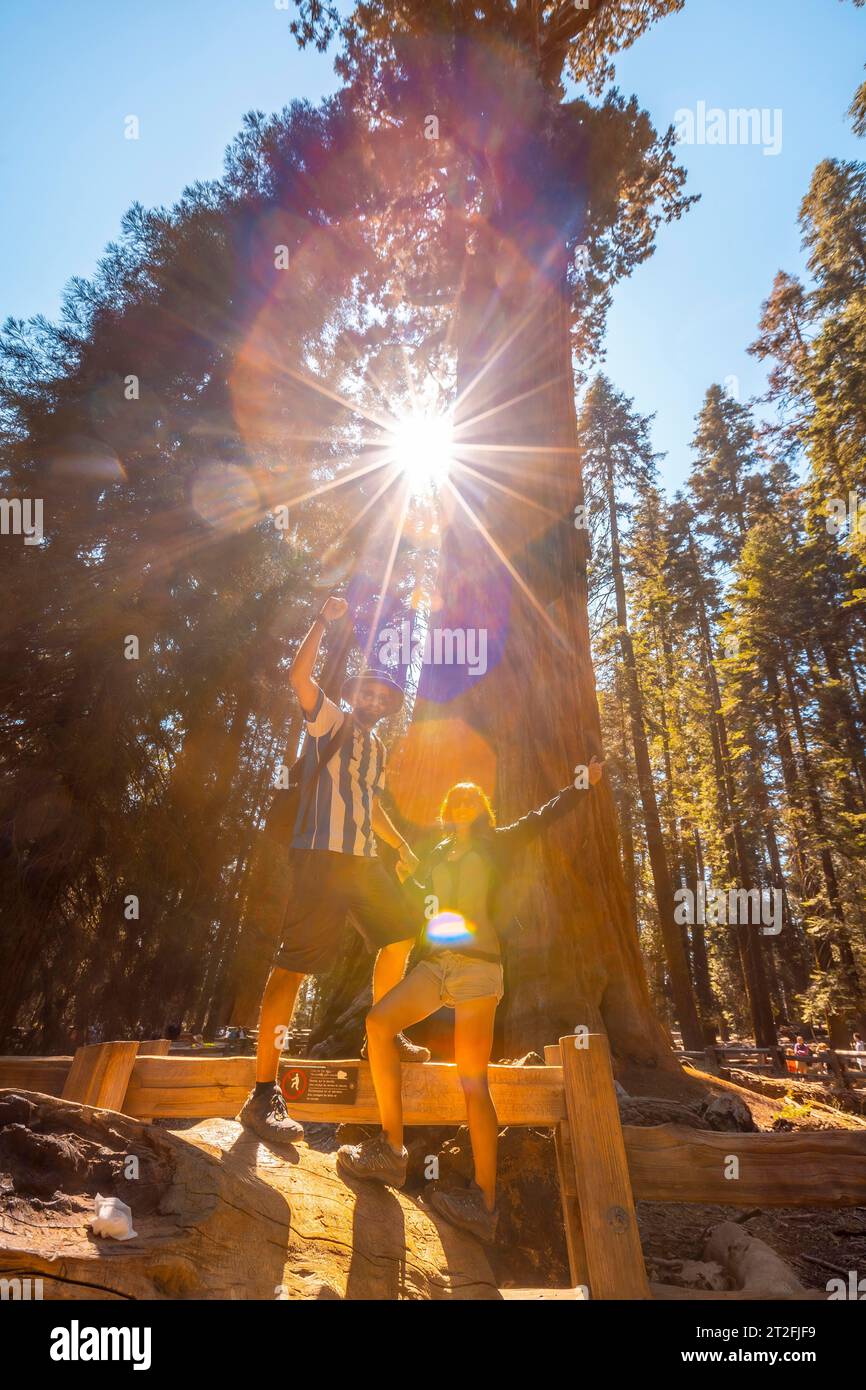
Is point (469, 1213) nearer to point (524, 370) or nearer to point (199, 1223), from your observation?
point (199, 1223)

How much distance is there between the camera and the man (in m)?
2.74

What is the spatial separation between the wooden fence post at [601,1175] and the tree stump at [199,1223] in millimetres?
400

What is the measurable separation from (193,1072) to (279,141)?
1363 centimetres

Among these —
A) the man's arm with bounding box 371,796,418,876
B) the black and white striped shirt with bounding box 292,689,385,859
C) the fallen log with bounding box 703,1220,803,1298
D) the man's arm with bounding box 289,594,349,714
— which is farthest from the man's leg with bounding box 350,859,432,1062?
the fallen log with bounding box 703,1220,803,1298

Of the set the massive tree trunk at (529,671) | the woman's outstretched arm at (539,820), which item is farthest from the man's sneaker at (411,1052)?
the massive tree trunk at (529,671)

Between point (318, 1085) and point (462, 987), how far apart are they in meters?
0.71

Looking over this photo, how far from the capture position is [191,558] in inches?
354

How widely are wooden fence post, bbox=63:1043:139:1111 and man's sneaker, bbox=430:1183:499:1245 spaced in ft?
4.18

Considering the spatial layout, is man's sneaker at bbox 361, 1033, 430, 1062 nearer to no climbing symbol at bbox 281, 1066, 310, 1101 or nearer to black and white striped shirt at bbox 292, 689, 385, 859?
no climbing symbol at bbox 281, 1066, 310, 1101

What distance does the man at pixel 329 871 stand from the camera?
2.74 meters

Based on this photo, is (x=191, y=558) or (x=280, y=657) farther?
(x=280, y=657)

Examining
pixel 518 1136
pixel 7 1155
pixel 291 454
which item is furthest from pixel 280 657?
pixel 7 1155

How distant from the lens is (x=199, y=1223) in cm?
187
